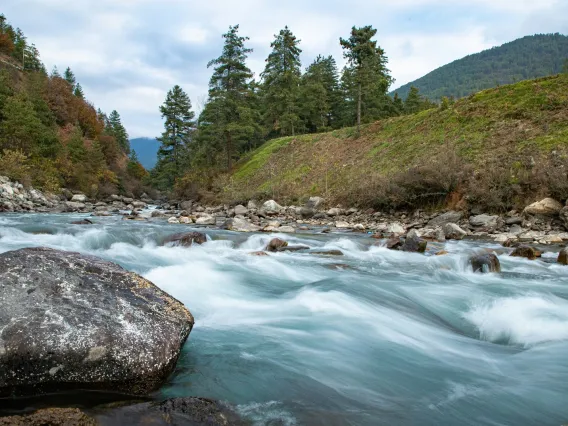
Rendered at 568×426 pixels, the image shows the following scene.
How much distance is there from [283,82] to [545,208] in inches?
1289

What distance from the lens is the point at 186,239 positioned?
12117 millimetres

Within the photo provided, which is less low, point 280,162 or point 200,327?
point 280,162

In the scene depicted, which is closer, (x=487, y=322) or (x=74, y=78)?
(x=487, y=322)

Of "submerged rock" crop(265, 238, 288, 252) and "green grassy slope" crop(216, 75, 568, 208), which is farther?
"green grassy slope" crop(216, 75, 568, 208)

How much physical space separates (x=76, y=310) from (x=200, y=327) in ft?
6.37

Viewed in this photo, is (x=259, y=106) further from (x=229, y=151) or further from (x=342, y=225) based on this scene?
(x=342, y=225)

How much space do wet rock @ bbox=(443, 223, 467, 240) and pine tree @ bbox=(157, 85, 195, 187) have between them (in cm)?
3564

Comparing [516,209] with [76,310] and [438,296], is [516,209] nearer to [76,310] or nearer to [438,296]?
[438,296]

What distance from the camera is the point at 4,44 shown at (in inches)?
2704

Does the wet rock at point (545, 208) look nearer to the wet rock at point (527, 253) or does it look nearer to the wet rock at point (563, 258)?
the wet rock at point (527, 253)

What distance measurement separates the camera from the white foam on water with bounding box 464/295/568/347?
5476mm

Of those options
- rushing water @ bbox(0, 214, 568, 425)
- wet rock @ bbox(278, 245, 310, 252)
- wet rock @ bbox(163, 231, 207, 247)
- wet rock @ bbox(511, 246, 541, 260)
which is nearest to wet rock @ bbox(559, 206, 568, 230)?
wet rock @ bbox(511, 246, 541, 260)

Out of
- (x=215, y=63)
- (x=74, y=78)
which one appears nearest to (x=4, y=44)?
(x=74, y=78)

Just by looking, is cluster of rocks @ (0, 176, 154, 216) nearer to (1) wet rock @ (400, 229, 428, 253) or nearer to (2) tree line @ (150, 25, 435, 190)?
(2) tree line @ (150, 25, 435, 190)
